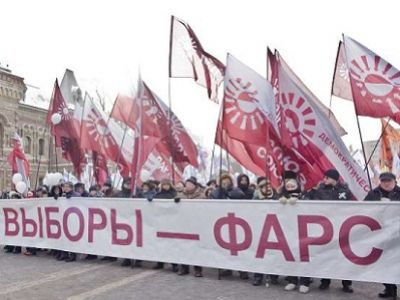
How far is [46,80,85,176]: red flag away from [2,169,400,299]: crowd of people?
2.31m

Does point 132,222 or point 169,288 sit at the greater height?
point 132,222

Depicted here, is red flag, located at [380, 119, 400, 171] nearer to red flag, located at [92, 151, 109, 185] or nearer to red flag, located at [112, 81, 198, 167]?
red flag, located at [112, 81, 198, 167]

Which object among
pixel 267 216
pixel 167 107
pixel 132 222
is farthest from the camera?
pixel 167 107

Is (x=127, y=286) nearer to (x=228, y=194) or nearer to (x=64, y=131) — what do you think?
(x=228, y=194)

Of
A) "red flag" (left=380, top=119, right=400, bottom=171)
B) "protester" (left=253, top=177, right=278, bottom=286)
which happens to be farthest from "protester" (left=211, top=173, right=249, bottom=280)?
"red flag" (left=380, top=119, right=400, bottom=171)

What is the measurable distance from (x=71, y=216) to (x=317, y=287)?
472 cm

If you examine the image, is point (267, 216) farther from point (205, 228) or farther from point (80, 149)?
point (80, 149)

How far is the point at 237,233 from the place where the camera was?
7391 mm

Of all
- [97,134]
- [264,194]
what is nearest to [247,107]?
[264,194]

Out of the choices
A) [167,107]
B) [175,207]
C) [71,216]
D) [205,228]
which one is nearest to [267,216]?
[205,228]

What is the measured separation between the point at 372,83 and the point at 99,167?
959 centimetres

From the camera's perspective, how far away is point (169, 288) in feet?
23.1

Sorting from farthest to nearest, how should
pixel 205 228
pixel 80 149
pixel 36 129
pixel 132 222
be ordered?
pixel 36 129
pixel 80 149
pixel 132 222
pixel 205 228

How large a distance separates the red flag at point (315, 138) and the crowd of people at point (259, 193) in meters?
0.45
